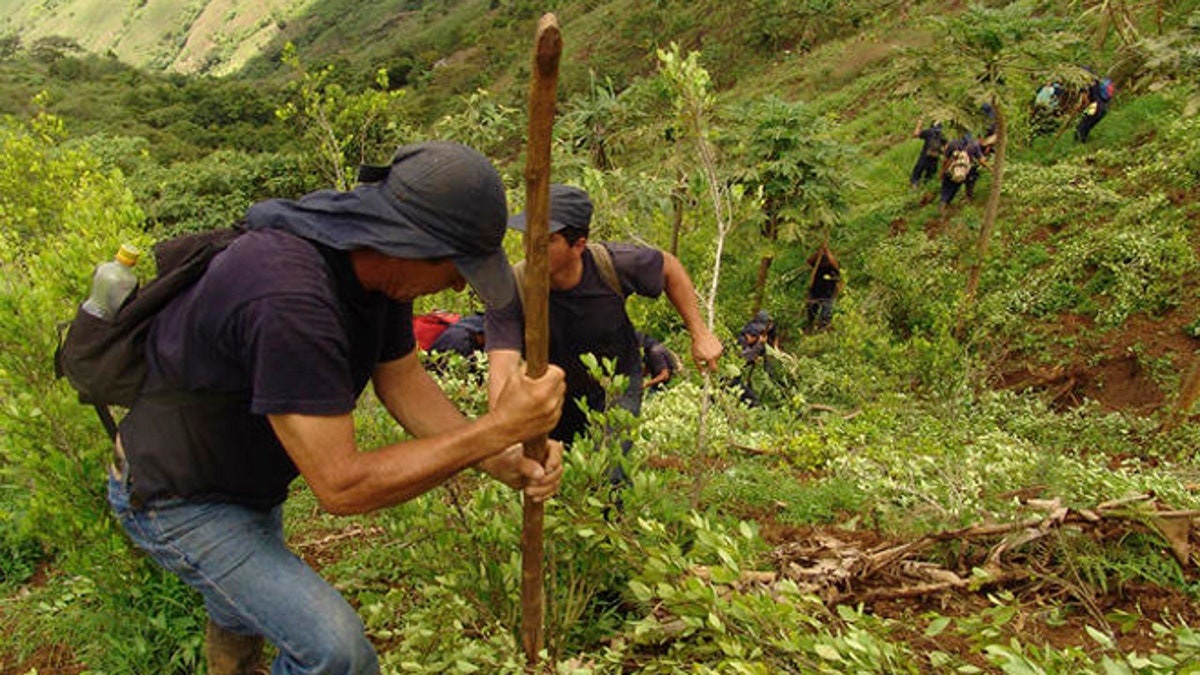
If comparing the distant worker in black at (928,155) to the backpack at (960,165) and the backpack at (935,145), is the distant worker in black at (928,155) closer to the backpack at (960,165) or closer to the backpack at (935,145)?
the backpack at (935,145)

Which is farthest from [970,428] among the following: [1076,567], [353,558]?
[353,558]

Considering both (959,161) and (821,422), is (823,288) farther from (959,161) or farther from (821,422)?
(821,422)

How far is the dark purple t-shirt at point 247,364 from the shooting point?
1.57 meters

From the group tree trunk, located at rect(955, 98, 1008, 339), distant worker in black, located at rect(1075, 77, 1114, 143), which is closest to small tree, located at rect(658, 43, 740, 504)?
tree trunk, located at rect(955, 98, 1008, 339)

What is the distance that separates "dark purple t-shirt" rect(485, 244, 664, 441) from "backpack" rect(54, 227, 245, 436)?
4.92ft

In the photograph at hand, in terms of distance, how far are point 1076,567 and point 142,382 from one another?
10.7ft

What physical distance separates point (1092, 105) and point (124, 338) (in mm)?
12227

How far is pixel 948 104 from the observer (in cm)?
697

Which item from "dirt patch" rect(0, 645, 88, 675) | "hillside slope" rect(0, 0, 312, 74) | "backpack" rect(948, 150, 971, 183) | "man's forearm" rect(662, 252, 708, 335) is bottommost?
"dirt patch" rect(0, 645, 88, 675)

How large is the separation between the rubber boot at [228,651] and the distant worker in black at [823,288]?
8.30 meters

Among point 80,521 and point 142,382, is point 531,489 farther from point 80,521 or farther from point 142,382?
point 80,521

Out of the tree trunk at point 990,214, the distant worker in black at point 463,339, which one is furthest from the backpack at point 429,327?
the tree trunk at point 990,214

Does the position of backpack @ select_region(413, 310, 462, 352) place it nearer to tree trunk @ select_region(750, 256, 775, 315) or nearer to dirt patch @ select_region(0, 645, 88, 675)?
dirt patch @ select_region(0, 645, 88, 675)

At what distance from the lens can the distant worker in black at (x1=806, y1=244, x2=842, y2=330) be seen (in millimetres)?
9406
